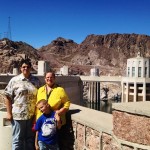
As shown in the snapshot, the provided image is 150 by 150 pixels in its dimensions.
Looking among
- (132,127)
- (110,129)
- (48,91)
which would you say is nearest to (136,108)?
(132,127)

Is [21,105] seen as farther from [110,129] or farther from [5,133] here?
[110,129]

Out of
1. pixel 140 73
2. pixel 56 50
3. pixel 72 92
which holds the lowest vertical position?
pixel 72 92

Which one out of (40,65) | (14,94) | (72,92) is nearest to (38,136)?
(14,94)

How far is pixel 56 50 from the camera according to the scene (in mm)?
195500

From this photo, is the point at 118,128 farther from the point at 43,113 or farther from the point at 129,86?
the point at 129,86

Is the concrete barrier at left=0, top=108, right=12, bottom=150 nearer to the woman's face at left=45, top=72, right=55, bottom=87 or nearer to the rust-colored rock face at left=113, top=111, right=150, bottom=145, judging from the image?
the woman's face at left=45, top=72, right=55, bottom=87

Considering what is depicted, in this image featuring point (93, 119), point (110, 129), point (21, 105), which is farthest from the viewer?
point (21, 105)

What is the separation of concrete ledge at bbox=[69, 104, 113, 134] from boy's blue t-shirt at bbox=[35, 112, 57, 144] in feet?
2.12

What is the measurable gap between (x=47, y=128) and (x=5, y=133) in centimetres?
140

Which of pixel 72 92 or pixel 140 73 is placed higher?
pixel 140 73

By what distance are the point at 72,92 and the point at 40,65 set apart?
394 inches

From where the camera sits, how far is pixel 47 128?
6.01 metres

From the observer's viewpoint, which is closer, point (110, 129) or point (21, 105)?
point (110, 129)

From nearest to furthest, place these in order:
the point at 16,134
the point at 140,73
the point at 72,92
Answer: the point at 16,134 → the point at 140,73 → the point at 72,92
